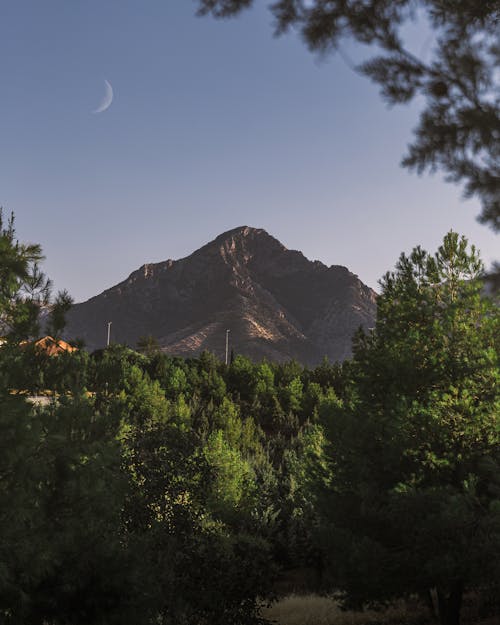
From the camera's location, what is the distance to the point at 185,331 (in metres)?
196

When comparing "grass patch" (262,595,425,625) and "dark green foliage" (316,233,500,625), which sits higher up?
"dark green foliage" (316,233,500,625)

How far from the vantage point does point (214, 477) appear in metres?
13.4

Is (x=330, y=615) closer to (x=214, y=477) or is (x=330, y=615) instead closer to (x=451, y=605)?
(x=451, y=605)

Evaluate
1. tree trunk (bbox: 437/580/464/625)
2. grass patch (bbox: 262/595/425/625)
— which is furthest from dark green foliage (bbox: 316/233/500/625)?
grass patch (bbox: 262/595/425/625)

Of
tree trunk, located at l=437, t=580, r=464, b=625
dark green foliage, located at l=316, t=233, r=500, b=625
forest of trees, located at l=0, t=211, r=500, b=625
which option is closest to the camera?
forest of trees, located at l=0, t=211, r=500, b=625

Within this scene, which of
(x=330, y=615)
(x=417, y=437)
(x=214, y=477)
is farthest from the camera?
(x=330, y=615)

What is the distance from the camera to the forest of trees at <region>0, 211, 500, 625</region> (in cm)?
998

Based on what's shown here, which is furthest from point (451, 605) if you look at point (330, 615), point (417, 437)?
point (330, 615)

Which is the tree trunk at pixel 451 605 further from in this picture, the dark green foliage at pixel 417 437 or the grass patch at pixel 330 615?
the grass patch at pixel 330 615

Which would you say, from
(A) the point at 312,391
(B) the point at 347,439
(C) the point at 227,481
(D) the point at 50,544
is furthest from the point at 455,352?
(A) the point at 312,391

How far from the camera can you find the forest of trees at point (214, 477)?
32.8 feet

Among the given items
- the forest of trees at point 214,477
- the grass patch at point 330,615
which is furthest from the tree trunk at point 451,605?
the grass patch at point 330,615

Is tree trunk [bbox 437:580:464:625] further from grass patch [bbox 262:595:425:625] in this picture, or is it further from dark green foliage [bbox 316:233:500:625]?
grass patch [bbox 262:595:425:625]

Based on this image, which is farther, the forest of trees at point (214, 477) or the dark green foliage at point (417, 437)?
the dark green foliage at point (417, 437)
